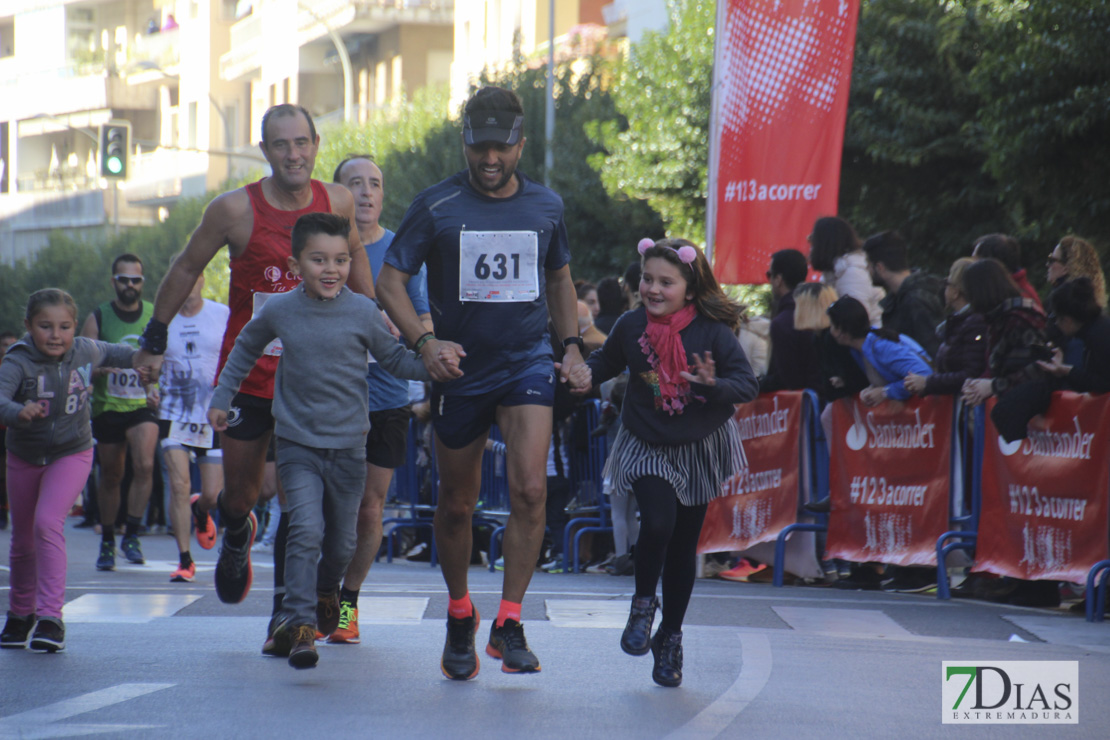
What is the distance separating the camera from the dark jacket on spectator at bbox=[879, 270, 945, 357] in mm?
11484

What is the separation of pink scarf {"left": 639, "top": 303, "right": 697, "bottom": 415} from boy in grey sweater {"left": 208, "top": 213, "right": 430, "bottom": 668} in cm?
91

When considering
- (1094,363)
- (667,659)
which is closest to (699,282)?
(667,659)

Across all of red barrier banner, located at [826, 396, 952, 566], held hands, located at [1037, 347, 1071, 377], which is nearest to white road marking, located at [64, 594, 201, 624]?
red barrier banner, located at [826, 396, 952, 566]

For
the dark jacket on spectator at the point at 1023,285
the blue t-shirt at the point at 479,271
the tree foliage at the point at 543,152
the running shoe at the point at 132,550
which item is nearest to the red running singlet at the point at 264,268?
the blue t-shirt at the point at 479,271

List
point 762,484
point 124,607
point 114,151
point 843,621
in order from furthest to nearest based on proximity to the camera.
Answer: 1. point 114,151
2. point 762,484
3. point 124,607
4. point 843,621

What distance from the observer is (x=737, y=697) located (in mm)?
6125

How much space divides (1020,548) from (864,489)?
1.44 meters

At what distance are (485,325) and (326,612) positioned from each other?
57.3 inches

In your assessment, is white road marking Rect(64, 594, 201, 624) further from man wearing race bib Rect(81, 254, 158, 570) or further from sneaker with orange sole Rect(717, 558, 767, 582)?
sneaker with orange sole Rect(717, 558, 767, 582)

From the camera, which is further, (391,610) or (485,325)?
(391,610)

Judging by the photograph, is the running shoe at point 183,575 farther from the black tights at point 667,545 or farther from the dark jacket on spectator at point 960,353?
the black tights at point 667,545

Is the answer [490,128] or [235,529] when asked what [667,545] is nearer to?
[490,128]

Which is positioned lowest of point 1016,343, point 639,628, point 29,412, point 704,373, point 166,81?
point 639,628

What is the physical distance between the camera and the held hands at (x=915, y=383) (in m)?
10.4
